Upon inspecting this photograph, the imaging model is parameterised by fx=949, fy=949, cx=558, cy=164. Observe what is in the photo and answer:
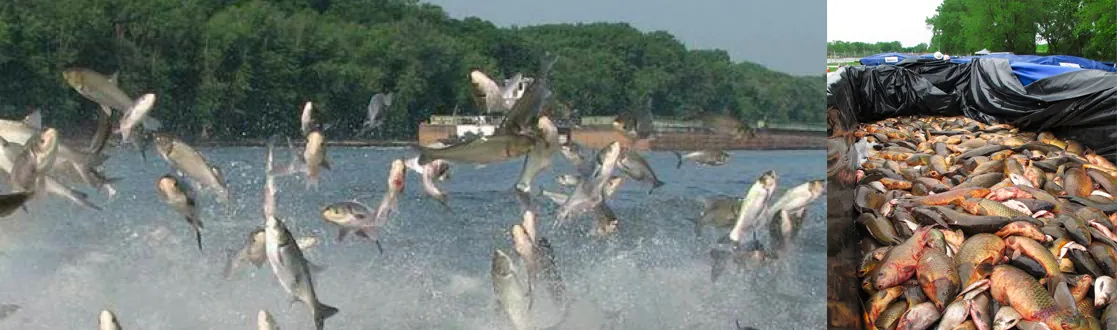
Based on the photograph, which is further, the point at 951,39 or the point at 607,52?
the point at 951,39

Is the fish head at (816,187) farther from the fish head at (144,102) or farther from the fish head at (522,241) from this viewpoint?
the fish head at (144,102)

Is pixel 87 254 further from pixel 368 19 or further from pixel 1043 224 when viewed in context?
pixel 1043 224

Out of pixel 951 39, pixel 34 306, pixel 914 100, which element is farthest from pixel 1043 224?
pixel 951 39

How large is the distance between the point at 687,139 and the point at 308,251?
3.66ft

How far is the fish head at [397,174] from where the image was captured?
103 inches

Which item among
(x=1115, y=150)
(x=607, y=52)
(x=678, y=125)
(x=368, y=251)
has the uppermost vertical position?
(x=607, y=52)

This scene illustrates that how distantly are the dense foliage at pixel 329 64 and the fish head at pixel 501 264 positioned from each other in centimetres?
41

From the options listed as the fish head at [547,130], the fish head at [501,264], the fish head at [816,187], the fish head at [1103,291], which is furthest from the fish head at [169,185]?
the fish head at [1103,291]

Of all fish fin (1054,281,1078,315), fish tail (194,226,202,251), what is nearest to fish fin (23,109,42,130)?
fish tail (194,226,202,251)

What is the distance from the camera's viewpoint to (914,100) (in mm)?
14062

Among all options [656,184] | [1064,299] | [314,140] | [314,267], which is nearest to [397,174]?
[314,140]

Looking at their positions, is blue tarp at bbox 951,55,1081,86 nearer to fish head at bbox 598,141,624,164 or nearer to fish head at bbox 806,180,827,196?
fish head at bbox 806,180,827,196

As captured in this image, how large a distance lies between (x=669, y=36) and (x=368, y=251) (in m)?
1.05

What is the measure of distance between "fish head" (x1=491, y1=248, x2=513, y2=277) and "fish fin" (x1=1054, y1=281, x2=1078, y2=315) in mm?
2834
